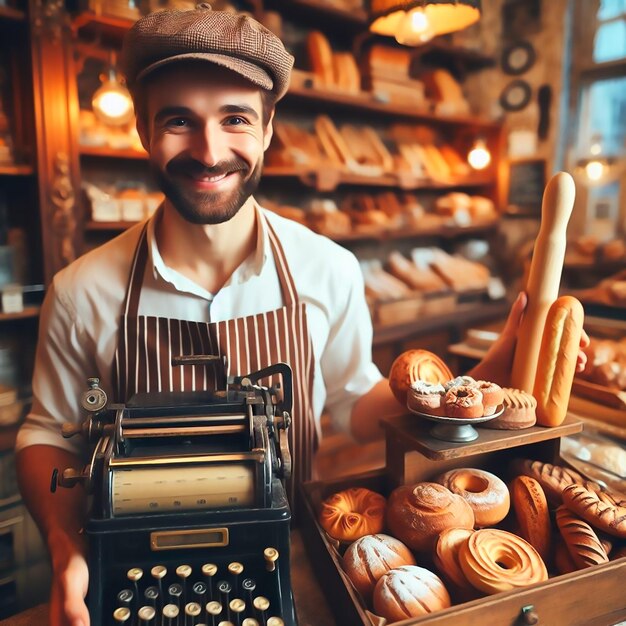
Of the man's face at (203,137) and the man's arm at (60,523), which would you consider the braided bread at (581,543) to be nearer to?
the man's arm at (60,523)

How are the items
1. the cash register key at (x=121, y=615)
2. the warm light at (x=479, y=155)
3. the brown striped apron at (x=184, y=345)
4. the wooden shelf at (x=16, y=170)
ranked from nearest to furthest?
the cash register key at (x=121, y=615) < the brown striped apron at (x=184, y=345) < the wooden shelf at (x=16, y=170) < the warm light at (x=479, y=155)

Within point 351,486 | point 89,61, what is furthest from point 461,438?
point 89,61

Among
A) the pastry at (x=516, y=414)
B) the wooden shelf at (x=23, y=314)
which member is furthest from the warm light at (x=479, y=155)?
the pastry at (x=516, y=414)

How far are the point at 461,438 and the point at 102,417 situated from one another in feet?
2.07

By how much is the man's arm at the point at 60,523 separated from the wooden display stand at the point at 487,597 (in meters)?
0.41

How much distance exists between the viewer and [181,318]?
1398 mm

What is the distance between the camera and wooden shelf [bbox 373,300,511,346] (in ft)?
12.0

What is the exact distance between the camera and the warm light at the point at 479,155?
445 cm

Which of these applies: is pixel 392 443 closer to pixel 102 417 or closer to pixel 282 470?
pixel 282 470

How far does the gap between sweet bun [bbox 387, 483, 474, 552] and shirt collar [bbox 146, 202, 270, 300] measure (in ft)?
2.21

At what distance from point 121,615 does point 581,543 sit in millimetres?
741

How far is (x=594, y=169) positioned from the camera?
4.24 metres

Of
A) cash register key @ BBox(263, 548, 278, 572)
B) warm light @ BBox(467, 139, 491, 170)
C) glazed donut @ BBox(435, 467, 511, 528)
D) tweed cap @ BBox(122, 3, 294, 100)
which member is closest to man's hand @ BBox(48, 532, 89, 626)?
cash register key @ BBox(263, 548, 278, 572)

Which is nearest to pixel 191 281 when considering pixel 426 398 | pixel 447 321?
pixel 426 398
